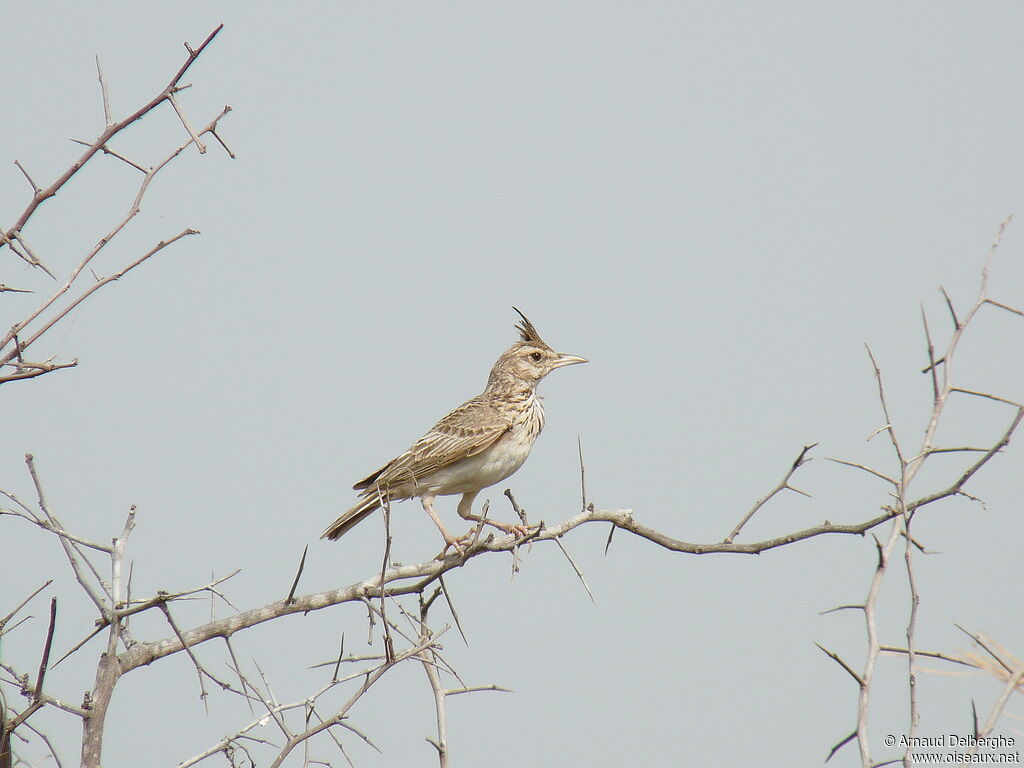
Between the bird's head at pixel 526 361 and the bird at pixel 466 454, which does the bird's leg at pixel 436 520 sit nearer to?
the bird at pixel 466 454

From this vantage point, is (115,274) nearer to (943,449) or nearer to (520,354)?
(943,449)

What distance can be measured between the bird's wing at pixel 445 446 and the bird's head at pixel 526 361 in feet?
2.18

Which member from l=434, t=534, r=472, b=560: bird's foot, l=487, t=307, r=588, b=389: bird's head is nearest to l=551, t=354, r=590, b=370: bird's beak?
l=487, t=307, r=588, b=389: bird's head

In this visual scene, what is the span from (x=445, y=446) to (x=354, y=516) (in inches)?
38.3

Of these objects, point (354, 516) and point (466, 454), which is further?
point (466, 454)

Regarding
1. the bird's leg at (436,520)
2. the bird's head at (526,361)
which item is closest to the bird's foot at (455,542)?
the bird's leg at (436,520)

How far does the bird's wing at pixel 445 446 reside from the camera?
7617mm

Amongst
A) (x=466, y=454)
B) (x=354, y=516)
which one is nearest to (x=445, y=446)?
(x=466, y=454)

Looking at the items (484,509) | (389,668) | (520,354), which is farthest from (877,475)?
(520,354)

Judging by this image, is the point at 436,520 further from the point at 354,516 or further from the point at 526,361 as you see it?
the point at 526,361

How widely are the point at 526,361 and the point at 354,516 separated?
7.70 feet

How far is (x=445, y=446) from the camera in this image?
303 inches

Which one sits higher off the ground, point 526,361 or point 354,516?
point 526,361

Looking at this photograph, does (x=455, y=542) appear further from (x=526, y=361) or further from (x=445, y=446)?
(x=526, y=361)
